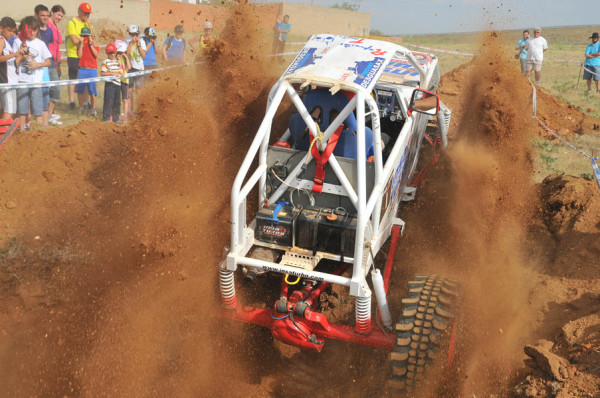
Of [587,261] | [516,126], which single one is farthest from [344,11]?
[587,261]

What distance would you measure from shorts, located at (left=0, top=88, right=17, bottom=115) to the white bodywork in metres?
5.16

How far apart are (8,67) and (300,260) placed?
637 centimetres

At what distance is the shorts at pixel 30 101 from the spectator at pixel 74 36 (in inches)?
63.0

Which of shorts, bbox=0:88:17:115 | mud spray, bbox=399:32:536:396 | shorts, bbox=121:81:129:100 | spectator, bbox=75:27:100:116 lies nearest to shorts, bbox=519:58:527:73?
mud spray, bbox=399:32:536:396

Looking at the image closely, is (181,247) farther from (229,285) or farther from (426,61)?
(426,61)

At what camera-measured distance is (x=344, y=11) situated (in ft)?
111

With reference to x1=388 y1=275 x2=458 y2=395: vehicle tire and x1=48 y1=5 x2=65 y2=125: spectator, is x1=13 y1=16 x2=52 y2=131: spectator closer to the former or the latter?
x1=48 y1=5 x2=65 y2=125: spectator

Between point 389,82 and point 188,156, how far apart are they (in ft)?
8.37

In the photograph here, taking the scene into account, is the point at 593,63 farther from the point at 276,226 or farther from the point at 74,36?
the point at 276,226

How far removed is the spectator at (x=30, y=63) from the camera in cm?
870

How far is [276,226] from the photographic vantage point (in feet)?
15.8

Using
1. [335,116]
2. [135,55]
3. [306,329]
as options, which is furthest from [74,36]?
[306,329]

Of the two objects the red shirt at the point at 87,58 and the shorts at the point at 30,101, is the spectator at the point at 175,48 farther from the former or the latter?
the shorts at the point at 30,101

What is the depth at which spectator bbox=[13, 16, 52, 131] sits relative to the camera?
8695 millimetres
